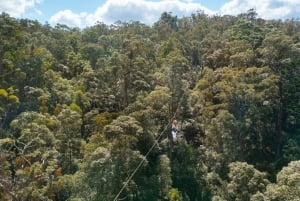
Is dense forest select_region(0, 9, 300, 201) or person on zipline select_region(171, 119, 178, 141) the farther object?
person on zipline select_region(171, 119, 178, 141)

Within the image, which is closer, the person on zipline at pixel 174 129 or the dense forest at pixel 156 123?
the dense forest at pixel 156 123

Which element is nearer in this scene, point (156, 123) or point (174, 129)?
point (156, 123)

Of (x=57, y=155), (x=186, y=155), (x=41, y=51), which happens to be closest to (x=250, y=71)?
(x=186, y=155)

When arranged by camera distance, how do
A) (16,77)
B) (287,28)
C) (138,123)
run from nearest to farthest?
1. (138,123)
2. (16,77)
3. (287,28)

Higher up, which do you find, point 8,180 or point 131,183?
point 8,180

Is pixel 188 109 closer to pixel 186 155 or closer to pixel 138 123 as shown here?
pixel 186 155

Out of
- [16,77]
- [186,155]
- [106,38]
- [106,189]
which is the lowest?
[106,189]

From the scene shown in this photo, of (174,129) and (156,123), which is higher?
(156,123)

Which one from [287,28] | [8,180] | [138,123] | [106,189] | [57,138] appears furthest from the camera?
[287,28]
